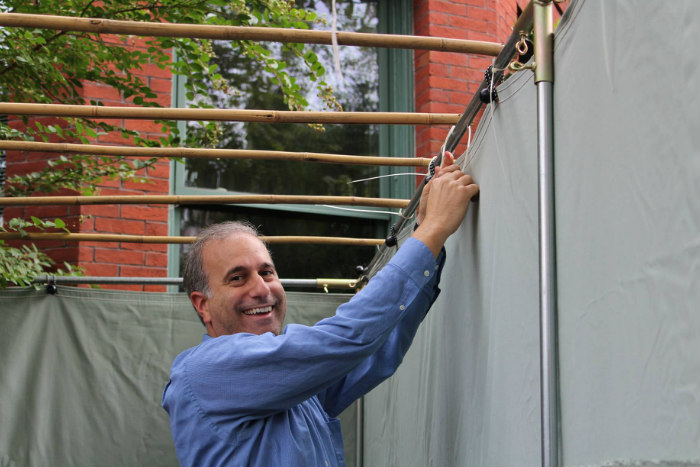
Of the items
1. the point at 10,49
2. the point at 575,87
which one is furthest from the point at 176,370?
the point at 10,49

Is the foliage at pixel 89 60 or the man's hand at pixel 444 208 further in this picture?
the foliage at pixel 89 60

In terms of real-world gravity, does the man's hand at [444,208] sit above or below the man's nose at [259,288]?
above

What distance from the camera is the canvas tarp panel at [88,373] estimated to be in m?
4.13

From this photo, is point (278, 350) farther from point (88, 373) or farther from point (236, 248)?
point (88, 373)

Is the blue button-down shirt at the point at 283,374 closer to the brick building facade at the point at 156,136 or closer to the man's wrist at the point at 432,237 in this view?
the man's wrist at the point at 432,237

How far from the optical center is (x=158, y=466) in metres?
4.26

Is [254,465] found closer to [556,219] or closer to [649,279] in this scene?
[556,219]

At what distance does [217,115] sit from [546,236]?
1.70 metres

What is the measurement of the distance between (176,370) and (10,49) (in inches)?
82.6

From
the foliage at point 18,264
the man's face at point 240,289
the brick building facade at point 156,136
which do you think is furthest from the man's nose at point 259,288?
the brick building facade at point 156,136

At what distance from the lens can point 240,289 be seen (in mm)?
2412

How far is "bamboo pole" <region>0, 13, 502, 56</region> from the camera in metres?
2.40

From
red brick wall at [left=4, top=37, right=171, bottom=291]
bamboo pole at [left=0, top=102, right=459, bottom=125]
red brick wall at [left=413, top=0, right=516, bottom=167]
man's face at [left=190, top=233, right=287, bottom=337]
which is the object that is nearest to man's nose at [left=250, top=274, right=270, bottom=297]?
man's face at [left=190, top=233, right=287, bottom=337]

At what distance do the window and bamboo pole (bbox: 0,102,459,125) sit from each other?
250 cm
